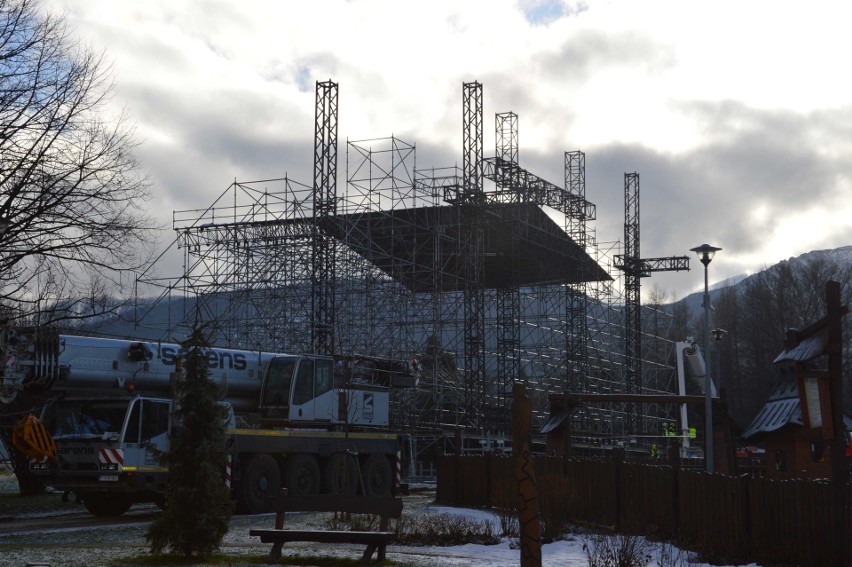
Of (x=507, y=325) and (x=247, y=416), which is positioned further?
(x=507, y=325)

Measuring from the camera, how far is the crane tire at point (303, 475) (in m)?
27.0

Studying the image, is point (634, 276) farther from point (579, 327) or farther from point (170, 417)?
point (170, 417)

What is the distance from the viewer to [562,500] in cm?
2094

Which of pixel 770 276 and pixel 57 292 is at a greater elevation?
pixel 770 276

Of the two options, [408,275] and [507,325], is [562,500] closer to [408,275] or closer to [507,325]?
[507,325]

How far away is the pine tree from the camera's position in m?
15.5

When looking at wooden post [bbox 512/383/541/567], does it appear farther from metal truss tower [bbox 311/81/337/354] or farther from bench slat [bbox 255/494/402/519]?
metal truss tower [bbox 311/81/337/354]

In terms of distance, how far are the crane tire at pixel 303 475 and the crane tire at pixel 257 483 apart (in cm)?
37

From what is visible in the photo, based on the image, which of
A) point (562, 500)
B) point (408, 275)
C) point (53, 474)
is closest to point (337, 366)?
point (53, 474)

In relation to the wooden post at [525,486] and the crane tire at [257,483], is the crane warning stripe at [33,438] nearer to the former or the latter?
the crane tire at [257,483]

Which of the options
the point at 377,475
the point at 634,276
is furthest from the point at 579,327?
the point at 377,475

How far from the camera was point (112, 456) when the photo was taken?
23.6 meters

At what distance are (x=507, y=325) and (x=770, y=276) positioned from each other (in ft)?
123

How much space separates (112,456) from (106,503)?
3.03m
